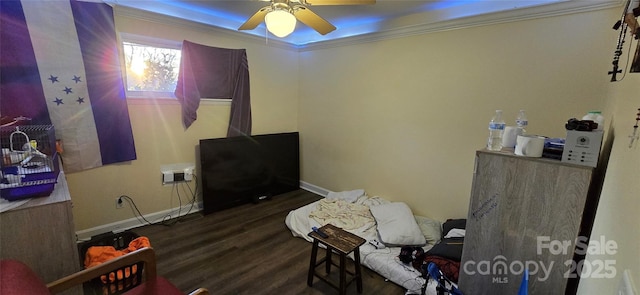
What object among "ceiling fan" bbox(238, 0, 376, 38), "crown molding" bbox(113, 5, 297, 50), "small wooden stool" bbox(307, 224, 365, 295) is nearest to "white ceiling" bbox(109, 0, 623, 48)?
"crown molding" bbox(113, 5, 297, 50)

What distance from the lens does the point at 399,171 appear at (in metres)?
3.12

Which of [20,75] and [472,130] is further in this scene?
[472,130]

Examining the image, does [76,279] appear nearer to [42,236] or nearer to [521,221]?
[42,236]

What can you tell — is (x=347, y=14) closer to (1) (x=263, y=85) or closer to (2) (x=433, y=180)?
(1) (x=263, y=85)

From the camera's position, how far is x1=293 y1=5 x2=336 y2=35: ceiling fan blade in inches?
73.8

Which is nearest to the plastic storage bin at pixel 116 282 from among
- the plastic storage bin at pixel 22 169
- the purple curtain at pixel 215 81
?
the plastic storage bin at pixel 22 169

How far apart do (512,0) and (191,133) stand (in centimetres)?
342

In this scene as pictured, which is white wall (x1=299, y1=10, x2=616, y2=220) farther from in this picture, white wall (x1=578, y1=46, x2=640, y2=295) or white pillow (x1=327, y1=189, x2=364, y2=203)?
white wall (x1=578, y1=46, x2=640, y2=295)

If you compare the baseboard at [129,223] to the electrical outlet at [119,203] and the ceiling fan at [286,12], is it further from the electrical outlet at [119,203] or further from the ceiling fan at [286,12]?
the ceiling fan at [286,12]

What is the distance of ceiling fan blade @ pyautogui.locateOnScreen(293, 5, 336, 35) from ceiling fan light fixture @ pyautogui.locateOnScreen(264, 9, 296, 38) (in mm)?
234

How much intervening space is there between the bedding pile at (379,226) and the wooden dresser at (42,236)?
183 centimetres

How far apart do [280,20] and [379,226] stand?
2.09 m

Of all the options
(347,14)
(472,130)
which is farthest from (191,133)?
(472,130)

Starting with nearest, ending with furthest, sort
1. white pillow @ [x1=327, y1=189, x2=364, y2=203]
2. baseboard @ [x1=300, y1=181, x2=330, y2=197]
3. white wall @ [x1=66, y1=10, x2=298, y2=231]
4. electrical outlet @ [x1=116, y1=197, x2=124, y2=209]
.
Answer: white wall @ [x1=66, y1=10, x2=298, y2=231] → electrical outlet @ [x1=116, y1=197, x2=124, y2=209] → white pillow @ [x1=327, y1=189, x2=364, y2=203] → baseboard @ [x1=300, y1=181, x2=330, y2=197]
